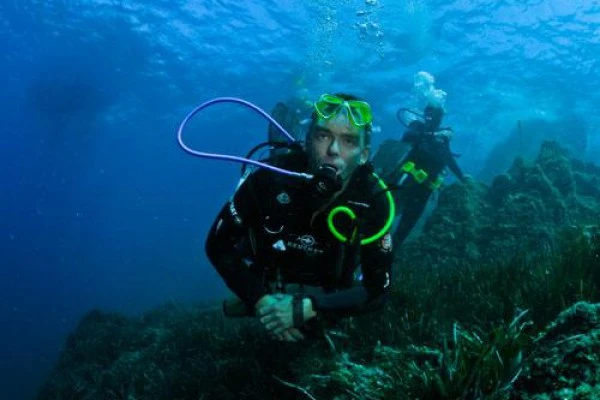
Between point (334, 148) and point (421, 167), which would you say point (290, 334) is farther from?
point (421, 167)

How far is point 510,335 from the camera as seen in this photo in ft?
7.44

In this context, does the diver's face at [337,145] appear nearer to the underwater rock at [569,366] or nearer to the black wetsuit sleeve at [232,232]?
the black wetsuit sleeve at [232,232]

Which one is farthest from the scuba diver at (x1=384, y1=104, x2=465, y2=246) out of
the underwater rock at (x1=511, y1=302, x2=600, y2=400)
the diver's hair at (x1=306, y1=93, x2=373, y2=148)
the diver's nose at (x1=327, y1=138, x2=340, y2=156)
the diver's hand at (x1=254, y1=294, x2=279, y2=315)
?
the underwater rock at (x1=511, y1=302, x2=600, y2=400)

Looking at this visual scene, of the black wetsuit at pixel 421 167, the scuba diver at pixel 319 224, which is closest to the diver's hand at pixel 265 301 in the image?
the scuba diver at pixel 319 224

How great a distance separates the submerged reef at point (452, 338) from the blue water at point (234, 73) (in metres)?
14.6

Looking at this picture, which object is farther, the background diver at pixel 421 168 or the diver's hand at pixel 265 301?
the background diver at pixel 421 168

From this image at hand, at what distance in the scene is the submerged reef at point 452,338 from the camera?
2.04m

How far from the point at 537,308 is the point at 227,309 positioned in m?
2.91

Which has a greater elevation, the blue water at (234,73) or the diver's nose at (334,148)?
the blue water at (234,73)

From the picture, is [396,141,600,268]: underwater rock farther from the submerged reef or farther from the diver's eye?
the diver's eye

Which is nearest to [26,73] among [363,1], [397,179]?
[363,1]

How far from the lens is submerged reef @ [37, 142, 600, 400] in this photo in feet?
6.70

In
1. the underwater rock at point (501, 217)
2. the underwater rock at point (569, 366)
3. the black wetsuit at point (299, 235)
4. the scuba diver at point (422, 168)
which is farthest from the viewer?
the scuba diver at point (422, 168)

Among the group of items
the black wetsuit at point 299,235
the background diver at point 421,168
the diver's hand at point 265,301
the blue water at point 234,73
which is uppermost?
the blue water at point 234,73
